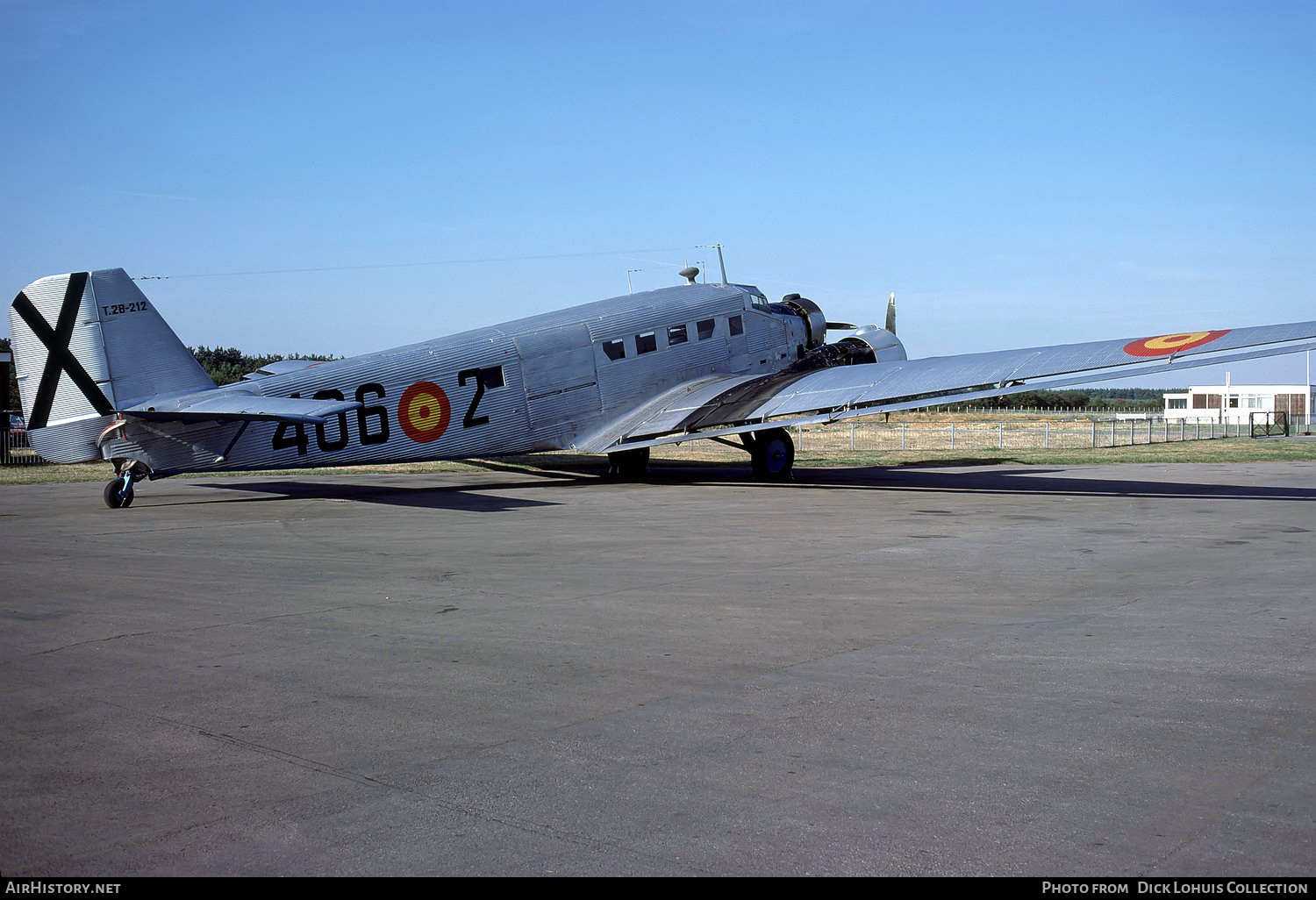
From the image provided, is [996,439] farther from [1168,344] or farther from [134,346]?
[134,346]

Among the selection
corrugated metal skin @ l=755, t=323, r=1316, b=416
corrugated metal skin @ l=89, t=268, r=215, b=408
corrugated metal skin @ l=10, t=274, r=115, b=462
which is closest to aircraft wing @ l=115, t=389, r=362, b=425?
corrugated metal skin @ l=89, t=268, r=215, b=408

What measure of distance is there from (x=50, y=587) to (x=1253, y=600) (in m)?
12.3

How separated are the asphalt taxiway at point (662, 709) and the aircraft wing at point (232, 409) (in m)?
4.29

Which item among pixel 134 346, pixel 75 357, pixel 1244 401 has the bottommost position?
pixel 1244 401

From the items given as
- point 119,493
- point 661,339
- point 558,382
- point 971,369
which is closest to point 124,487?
point 119,493

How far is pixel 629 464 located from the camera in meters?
28.9

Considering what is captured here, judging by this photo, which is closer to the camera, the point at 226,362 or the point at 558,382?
the point at 558,382

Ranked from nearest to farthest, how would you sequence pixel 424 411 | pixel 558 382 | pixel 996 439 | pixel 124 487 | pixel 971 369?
pixel 124 487, pixel 971 369, pixel 424 411, pixel 558 382, pixel 996 439

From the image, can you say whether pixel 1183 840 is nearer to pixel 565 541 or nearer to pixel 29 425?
pixel 565 541

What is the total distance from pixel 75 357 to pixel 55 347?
1.27 ft

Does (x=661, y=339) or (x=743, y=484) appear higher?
(x=661, y=339)

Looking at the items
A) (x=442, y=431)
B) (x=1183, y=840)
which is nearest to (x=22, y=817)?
(x=1183, y=840)

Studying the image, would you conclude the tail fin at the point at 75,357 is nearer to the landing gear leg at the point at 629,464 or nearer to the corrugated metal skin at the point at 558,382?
the corrugated metal skin at the point at 558,382

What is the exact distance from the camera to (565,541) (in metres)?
15.5
